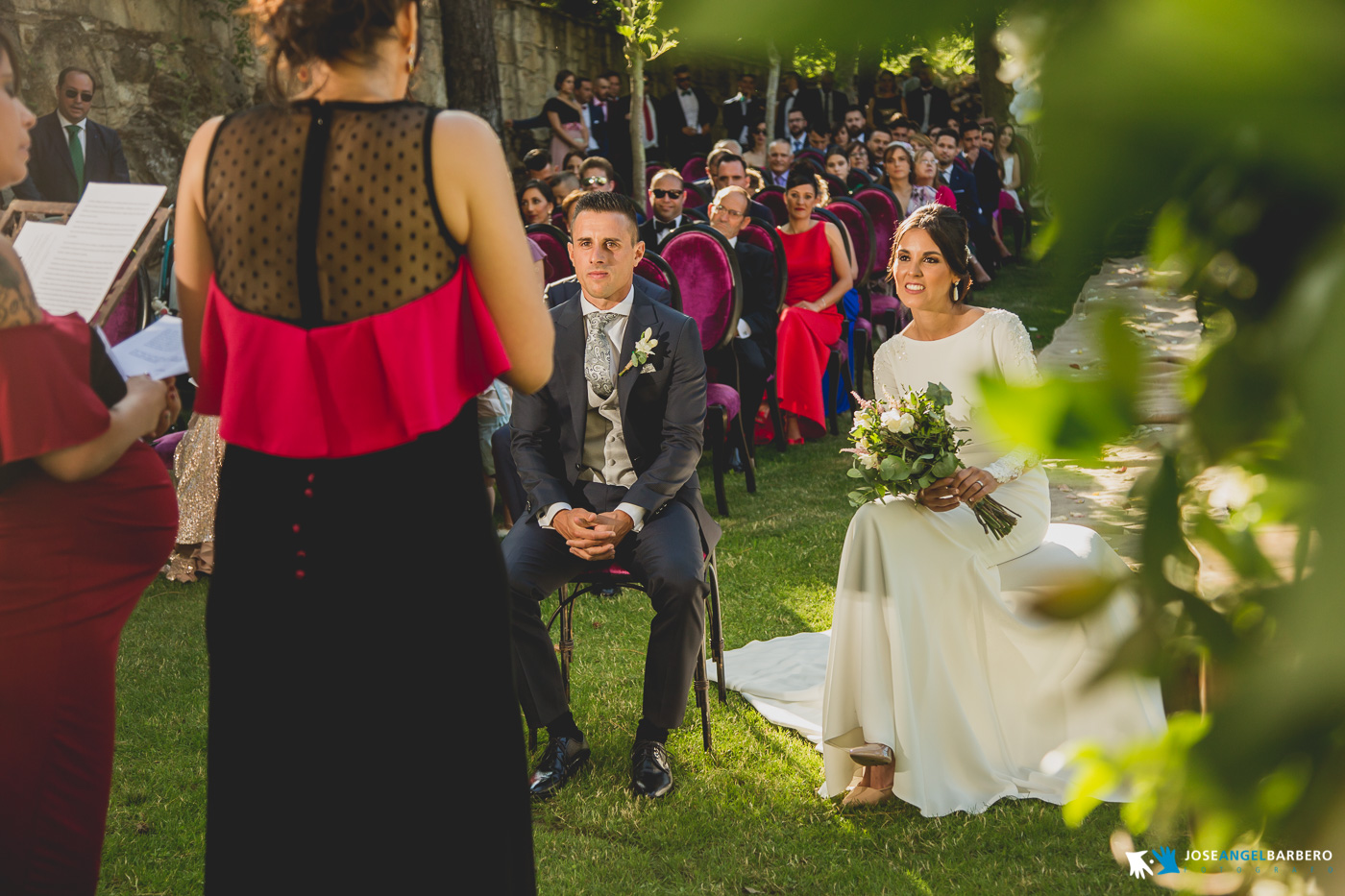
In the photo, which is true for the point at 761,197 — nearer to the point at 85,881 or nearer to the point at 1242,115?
the point at 85,881

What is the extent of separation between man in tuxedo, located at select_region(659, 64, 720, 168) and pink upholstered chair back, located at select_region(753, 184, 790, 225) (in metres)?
6.94

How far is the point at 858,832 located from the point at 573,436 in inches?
63.6

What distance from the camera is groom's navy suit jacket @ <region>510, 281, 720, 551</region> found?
3834 millimetres

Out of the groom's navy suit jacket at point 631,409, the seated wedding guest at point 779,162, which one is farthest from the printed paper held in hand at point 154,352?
the seated wedding guest at point 779,162

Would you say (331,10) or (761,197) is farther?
(761,197)

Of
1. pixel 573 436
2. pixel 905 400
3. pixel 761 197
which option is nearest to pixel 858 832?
pixel 905 400

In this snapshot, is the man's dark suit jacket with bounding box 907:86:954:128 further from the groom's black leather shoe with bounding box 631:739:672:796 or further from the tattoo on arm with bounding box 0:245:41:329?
the tattoo on arm with bounding box 0:245:41:329

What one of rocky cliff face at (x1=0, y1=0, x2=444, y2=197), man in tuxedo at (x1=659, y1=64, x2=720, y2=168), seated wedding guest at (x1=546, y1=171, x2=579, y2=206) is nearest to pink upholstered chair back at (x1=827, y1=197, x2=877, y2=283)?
seated wedding guest at (x1=546, y1=171, x2=579, y2=206)

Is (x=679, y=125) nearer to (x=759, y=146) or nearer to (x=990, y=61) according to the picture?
(x=759, y=146)

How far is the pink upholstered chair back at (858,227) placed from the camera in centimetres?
866

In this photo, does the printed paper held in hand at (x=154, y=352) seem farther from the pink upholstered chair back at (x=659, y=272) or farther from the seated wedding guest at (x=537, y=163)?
the seated wedding guest at (x=537, y=163)

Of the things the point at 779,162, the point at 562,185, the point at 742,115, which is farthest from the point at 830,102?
the point at 562,185

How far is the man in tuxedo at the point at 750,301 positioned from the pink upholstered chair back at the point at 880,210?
87.5 inches

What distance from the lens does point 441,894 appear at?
1.88 metres
